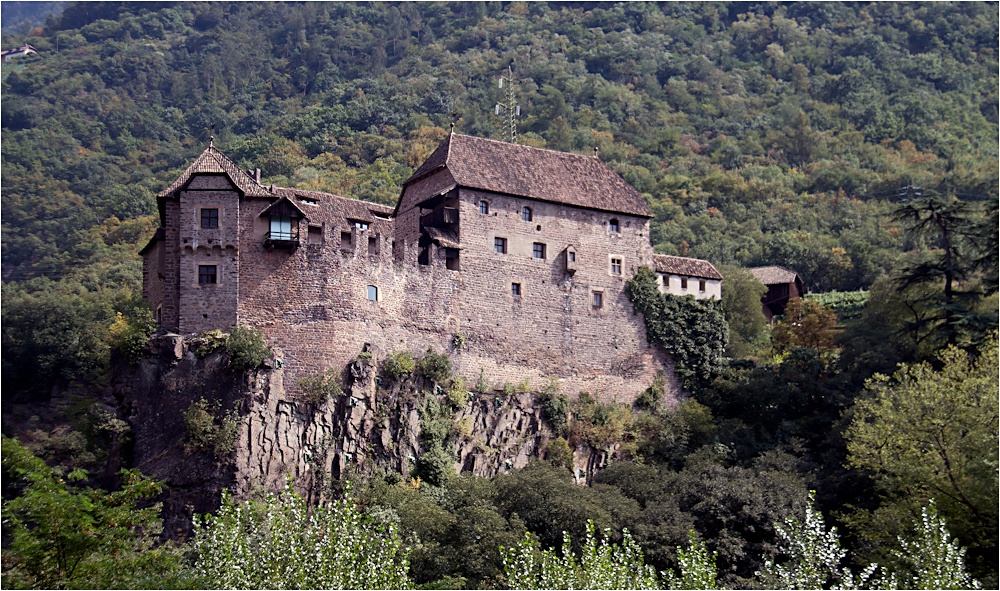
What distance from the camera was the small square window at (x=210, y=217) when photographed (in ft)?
185

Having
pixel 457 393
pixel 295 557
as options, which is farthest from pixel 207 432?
pixel 295 557

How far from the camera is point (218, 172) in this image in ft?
185

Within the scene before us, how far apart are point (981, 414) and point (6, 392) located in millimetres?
47277

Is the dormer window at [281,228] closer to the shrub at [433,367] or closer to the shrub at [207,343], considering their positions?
the shrub at [207,343]

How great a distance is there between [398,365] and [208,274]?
8473 millimetres

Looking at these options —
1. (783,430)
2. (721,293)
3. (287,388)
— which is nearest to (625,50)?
(721,293)

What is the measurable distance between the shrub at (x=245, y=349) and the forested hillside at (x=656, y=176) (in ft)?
17.8

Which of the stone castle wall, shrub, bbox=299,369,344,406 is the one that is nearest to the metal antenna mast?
the stone castle wall

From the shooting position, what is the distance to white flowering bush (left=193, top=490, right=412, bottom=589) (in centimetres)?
3741

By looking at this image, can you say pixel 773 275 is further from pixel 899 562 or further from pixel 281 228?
pixel 899 562

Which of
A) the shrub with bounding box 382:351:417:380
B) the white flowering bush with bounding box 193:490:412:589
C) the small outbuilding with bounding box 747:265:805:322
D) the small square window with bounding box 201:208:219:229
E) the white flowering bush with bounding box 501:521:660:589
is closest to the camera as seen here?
the white flowering bush with bounding box 193:490:412:589

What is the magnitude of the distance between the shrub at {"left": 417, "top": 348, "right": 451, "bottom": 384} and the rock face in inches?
14.0

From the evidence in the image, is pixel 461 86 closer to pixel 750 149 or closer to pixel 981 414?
pixel 750 149

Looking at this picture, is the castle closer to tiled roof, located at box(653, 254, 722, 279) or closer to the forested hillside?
tiled roof, located at box(653, 254, 722, 279)
